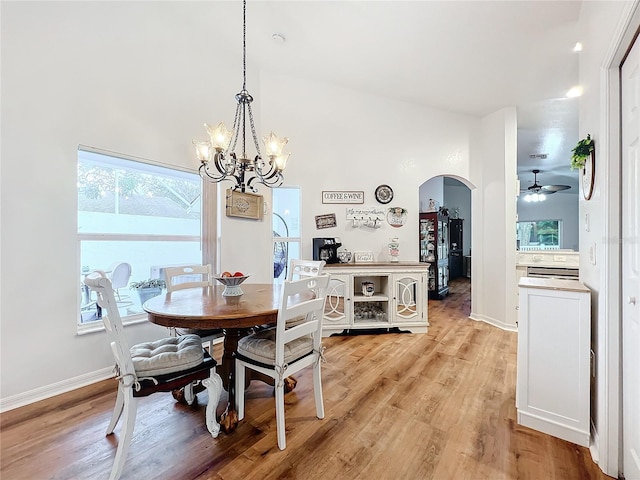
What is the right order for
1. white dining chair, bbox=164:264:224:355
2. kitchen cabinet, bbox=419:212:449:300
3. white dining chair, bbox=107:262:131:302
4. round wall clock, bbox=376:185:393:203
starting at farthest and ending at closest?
kitchen cabinet, bbox=419:212:449:300
round wall clock, bbox=376:185:393:203
white dining chair, bbox=107:262:131:302
white dining chair, bbox=164:264:224:355

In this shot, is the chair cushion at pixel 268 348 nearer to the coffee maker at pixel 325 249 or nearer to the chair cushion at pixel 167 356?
the chair cushion at pixel 167 356

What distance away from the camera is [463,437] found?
1.72 meters

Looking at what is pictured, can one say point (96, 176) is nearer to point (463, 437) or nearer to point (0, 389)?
point (0, 389)

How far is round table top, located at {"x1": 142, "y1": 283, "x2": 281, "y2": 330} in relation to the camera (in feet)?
5.18

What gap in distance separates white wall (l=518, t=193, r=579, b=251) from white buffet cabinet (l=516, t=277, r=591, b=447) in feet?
27.7

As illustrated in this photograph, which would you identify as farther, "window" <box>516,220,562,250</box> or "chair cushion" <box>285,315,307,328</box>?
"window" <box>516,220,562,250</box>

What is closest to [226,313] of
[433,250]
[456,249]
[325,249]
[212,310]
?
[212,310]

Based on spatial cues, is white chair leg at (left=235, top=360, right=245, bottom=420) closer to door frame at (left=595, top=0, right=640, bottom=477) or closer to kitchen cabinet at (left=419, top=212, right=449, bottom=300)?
door frame at (left=595, top=0, right=640, bottom=477)

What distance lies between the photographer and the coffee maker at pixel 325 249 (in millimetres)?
3760

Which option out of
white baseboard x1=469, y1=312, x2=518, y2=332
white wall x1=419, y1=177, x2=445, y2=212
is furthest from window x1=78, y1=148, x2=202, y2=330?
white wall x1=419, y1=177, x2=445, y2=212

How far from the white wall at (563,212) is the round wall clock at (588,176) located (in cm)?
798

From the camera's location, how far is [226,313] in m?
1.63

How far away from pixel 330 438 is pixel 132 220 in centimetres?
260

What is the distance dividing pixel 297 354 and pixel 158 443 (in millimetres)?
931
